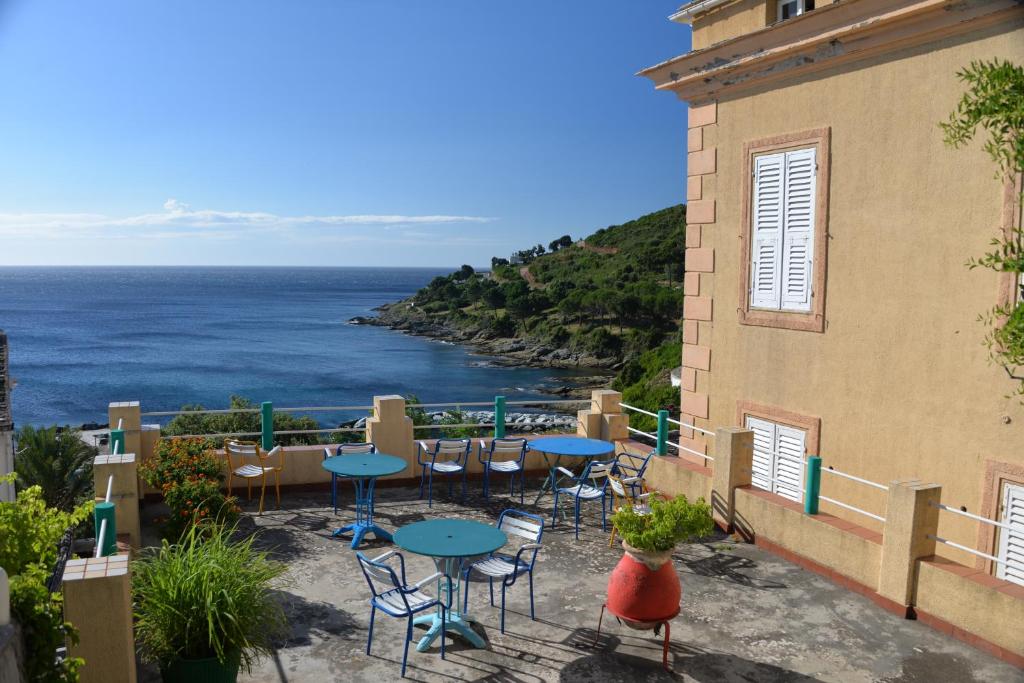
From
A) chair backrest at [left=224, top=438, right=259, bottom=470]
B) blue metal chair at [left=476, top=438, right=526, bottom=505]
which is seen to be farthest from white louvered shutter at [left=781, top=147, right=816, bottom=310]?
chair backrest at [left=224, top=438, right=259, bottom=470]

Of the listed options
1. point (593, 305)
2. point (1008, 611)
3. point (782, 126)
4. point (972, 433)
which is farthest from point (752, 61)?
point (593, 305)

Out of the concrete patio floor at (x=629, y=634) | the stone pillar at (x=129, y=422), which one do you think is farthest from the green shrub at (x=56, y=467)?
the concrete patio floor at (x=629, y=634)

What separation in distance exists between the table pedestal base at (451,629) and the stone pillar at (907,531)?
13.0ft

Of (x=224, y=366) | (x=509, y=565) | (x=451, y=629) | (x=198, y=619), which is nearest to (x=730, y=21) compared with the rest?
(x=509, y=565)

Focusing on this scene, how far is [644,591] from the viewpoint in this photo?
646 cm

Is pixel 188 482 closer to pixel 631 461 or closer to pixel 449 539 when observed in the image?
pixel 449 539

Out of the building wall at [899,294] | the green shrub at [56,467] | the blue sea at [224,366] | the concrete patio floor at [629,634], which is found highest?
the building wall at [899,294]

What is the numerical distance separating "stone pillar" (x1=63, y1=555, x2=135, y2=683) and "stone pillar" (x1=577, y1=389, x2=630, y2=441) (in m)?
8.56

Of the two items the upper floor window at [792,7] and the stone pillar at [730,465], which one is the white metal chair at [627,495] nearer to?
the stone pillar at [730,465]

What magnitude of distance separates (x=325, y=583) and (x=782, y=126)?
25.2 ft

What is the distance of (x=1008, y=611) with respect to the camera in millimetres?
6617

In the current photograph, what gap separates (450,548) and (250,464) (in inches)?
207

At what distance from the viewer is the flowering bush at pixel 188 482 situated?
8.85 metres

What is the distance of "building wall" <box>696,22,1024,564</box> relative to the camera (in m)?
7.95
